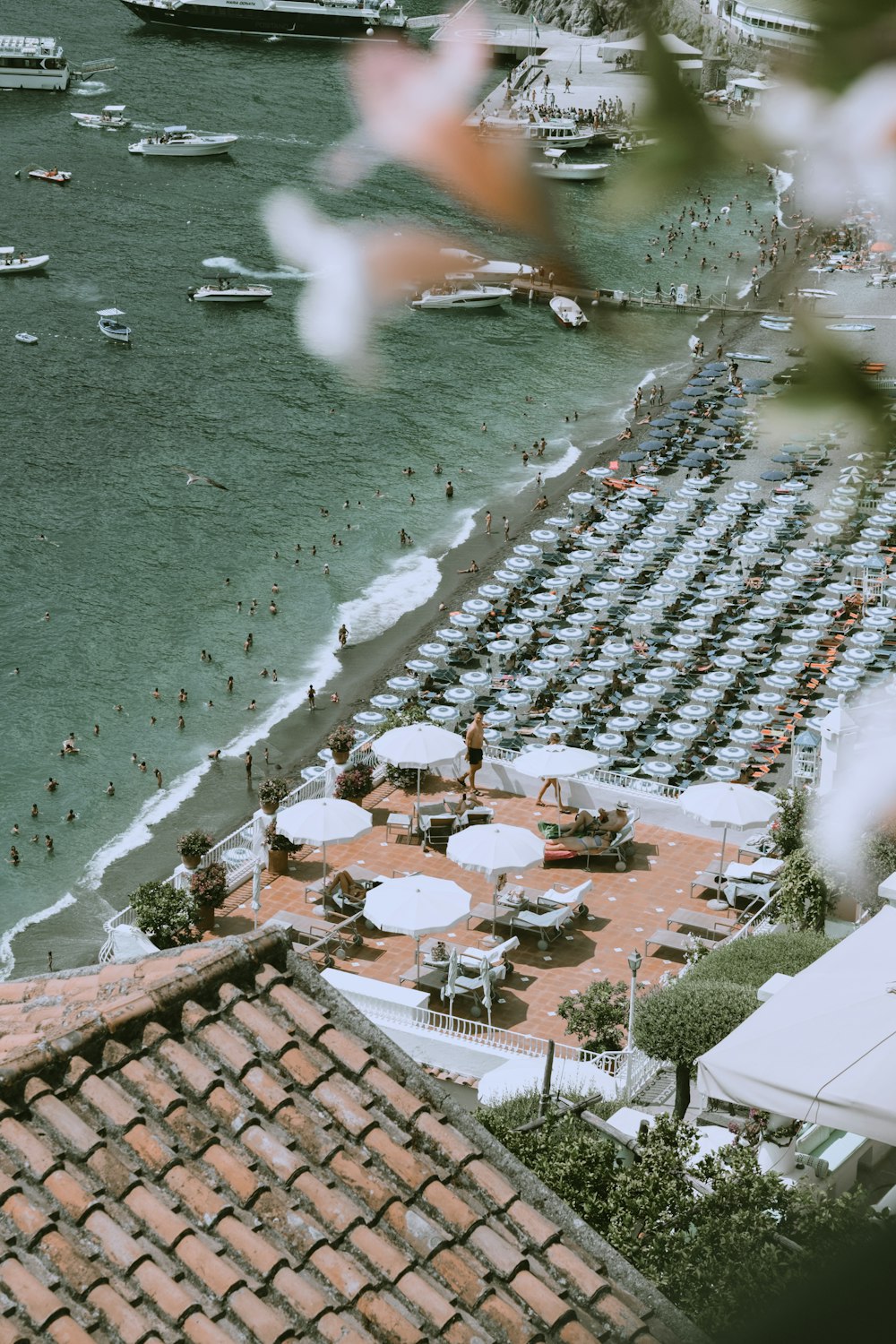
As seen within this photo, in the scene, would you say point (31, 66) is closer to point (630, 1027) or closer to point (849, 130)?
point (630, 1027)

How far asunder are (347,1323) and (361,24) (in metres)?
127

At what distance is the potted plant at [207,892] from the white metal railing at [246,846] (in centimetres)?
28

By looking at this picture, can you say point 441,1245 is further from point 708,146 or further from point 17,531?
point 17,531

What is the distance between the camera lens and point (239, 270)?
8250 cm

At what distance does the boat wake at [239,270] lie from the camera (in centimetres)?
8212

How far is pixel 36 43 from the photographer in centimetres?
11281

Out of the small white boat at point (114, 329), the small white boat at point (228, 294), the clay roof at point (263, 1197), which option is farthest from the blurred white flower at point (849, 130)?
the small white boat at point (228, 294)

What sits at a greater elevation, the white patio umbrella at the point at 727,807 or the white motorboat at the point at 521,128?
the white motorboat at the point at 521,128

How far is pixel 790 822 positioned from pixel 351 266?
78.6 ft

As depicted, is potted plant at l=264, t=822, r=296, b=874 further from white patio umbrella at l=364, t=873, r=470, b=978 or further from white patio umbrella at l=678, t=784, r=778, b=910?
white patio umbrella at l=678, t=784, r=778, b=910

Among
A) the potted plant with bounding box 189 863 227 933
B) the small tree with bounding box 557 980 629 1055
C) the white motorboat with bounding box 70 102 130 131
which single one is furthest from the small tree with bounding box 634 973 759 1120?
the white motorboat with bounding box 70 102 130 131

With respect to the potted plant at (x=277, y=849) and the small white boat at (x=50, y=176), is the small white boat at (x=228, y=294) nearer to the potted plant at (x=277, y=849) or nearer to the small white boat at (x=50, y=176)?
the small white boat at (x=50, y=176)

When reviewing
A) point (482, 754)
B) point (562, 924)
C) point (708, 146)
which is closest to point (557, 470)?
point (482, 754)

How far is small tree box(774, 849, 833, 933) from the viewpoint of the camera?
2252 centimetres
